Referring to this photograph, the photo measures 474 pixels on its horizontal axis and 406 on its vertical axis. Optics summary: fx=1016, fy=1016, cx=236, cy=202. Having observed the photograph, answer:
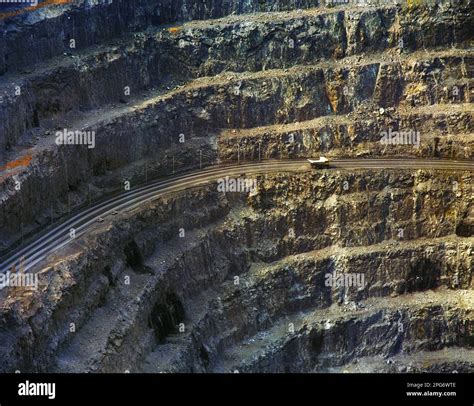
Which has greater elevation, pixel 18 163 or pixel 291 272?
pixel 18 163

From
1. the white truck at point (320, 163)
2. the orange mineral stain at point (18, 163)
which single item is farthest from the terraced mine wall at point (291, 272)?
the orange mineral stain at point (18, 163)

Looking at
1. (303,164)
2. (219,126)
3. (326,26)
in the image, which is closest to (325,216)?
(303,164)

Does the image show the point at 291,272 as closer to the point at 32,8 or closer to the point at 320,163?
the point at 320,163

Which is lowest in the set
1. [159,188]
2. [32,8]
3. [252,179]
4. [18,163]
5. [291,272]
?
[291,272]

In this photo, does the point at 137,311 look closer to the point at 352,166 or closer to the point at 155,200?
the point at 155,200

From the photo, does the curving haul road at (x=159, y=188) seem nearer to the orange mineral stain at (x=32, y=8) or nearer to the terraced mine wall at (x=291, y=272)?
the terraced mine wall at (x=291, y=272)

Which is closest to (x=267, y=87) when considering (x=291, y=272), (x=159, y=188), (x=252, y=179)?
(x=252, y=179)

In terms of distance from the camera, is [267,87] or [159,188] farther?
[267,87]

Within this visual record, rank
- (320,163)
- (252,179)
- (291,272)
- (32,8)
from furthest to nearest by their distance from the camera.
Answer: (320,163) < (252,179) < (32,8) < (291,272)
